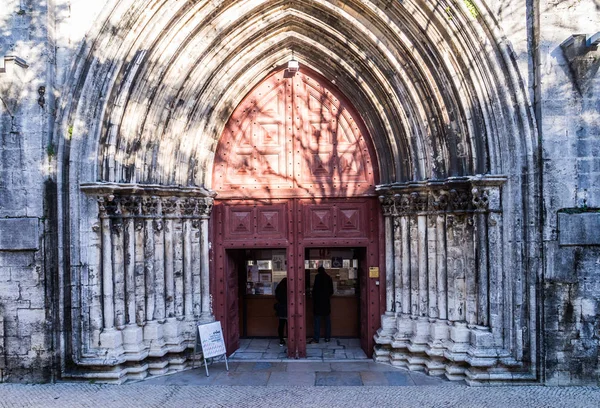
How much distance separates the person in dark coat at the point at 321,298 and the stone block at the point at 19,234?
4.39m

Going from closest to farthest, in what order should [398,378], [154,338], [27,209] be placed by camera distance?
[27,209] → [398,378] → [154,338]

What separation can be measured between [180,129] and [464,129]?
4102 mm

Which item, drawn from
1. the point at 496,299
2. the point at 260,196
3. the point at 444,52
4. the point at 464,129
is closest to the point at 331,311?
the point at 260,196

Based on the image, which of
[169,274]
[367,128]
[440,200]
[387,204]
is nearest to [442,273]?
[440,200]

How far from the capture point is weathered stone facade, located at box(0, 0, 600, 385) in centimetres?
567

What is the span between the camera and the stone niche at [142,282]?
19.7ft

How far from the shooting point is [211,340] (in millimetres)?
6508

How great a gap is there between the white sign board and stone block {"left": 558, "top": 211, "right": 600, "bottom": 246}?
4.83 metres

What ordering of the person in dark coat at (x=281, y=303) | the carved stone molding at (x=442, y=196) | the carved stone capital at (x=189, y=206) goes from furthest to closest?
the person in dark coat at (x=281, y=303) < the carved stone capital at (x=189, y=206) < the carved stone molding at (x=442, y=196)

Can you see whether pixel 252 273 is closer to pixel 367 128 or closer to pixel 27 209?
pixel 367 128

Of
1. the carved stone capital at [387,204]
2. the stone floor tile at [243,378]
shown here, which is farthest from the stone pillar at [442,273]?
the stone floor tile at [243,378]

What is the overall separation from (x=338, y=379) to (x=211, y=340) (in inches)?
75.2

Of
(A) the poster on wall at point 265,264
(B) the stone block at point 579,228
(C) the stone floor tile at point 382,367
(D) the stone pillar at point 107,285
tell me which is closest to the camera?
(B) the stone block at point 579,228

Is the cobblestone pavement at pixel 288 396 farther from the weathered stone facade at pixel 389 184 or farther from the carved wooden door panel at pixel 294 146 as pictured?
the carved wooden door panel at pixel 294 146
